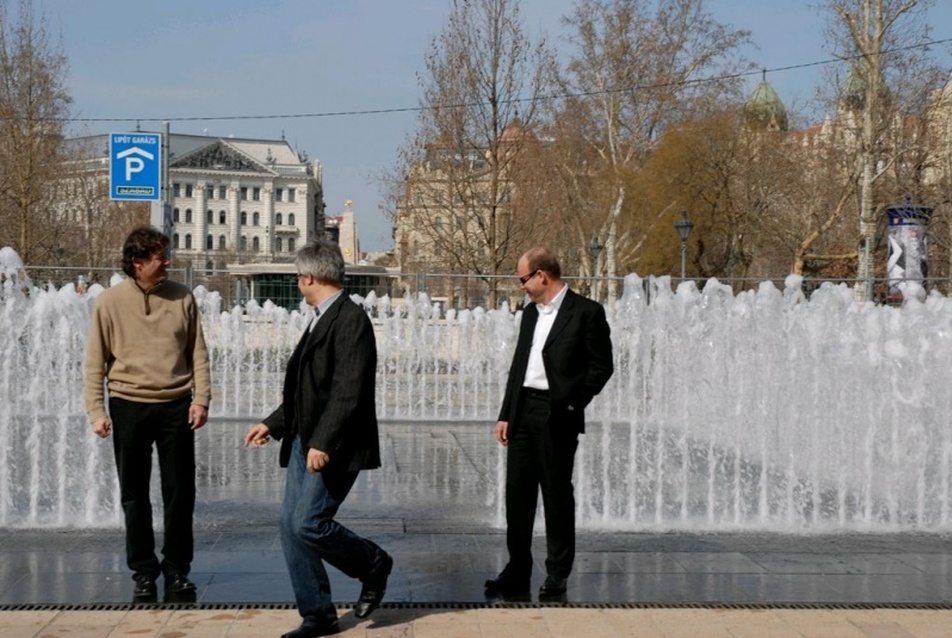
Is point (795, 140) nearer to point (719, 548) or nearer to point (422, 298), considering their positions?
point (422, 298)

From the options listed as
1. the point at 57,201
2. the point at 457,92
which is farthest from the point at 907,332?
the point at 57,201

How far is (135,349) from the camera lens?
5.80 metres

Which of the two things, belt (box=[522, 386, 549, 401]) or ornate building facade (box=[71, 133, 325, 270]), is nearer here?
belt (box=[522, 386, 549, 401])

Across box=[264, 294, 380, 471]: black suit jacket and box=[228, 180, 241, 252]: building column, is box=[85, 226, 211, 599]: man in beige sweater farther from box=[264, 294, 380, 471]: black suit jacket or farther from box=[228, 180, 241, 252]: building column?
box=[228, 180, 241, 252]: building column

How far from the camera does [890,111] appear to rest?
30.8m

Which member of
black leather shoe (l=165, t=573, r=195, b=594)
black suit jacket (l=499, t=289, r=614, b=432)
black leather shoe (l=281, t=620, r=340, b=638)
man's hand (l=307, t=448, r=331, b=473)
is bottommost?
black leather shoe (l=281, t=620, r=340, b=638)

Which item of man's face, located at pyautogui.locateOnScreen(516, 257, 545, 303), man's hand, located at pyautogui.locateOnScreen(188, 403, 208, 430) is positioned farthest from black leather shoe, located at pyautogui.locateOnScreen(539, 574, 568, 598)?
man's hand, located at pyautogui.locateOnScreen(188, 403, 208, 430)

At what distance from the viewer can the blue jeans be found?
17.1ft

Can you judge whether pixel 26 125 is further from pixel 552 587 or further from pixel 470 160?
pixel 552 587

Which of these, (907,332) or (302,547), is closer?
(302,547)

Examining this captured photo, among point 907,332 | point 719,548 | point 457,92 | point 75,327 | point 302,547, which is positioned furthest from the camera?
point 457,92

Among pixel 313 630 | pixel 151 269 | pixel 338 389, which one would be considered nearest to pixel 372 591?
pixel 313 630

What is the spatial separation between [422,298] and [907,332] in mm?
12979

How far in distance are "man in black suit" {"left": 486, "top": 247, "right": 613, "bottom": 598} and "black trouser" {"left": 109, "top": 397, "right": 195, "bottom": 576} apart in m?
1.55
